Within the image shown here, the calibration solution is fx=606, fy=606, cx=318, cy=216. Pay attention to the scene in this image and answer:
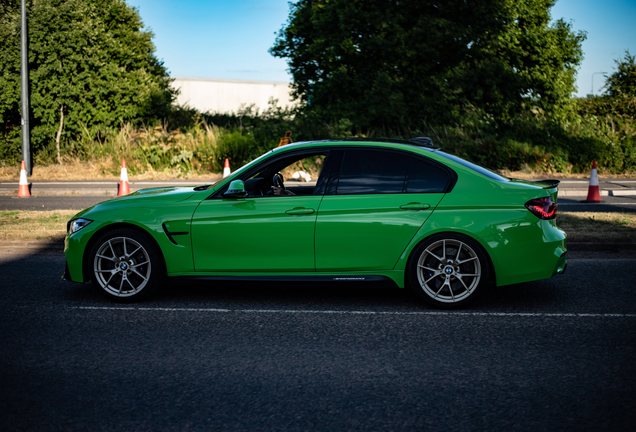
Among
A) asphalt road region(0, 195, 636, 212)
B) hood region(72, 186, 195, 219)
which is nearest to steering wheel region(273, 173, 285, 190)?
hood region(72, 186, 195, 219)

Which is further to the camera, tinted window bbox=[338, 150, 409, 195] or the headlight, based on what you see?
the headlight

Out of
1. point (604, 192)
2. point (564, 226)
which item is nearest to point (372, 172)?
point (564, 226)

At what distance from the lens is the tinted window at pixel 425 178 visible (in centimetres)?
560

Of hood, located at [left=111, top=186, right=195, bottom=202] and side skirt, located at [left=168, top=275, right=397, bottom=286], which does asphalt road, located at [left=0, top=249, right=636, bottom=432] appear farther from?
hood, located at [left=111, top=186, right=195, bottom=202]

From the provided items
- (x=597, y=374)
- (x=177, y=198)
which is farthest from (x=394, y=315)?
(x=177, y=198)

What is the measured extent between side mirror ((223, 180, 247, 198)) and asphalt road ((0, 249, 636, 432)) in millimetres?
1073

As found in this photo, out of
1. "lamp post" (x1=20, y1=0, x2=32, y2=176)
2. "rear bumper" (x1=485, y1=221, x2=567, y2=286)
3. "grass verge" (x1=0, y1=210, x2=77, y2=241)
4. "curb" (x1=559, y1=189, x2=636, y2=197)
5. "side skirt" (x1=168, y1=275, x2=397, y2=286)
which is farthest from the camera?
"lamp post" (x1=20, y1=0, x2=32, y2=176)

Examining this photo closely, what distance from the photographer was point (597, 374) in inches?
157

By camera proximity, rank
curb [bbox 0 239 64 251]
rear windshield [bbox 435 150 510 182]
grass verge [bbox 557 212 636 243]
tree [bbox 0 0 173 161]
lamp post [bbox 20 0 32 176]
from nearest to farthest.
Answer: rear windshield [bbox 435 150 510 182]
grass verge [bbox 557 212 636 243]
curb [bbox 0 239 64 251]
lamp post [bbox 20 0 32 176]
tree [bbox 0 0 173 161]

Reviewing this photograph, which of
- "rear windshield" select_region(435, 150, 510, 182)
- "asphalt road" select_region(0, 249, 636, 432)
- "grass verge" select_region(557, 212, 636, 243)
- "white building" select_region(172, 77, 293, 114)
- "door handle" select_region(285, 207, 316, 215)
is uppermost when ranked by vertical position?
"white building" select_region(172, 77, 293, 114)

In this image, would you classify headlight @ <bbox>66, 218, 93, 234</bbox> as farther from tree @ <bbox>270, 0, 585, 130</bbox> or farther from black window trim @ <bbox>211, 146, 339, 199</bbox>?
tree @ <bbox>270, 0, 585, 130</bbox>

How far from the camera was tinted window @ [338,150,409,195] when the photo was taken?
562 cm

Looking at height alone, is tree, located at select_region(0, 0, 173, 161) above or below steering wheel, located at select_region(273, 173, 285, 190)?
above

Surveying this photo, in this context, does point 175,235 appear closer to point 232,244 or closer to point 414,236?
point 232,244
